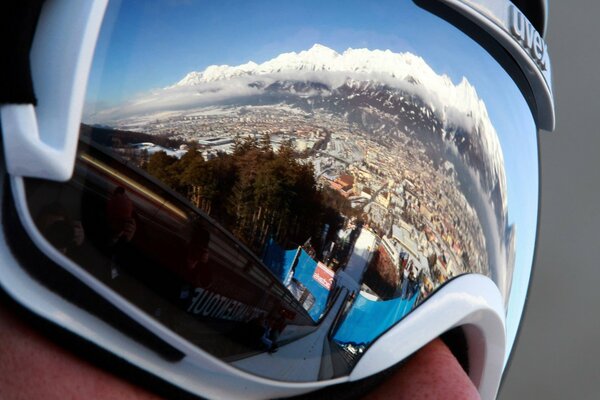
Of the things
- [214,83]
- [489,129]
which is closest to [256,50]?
[214,83]

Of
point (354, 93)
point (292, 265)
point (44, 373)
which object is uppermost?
point (354, 93)

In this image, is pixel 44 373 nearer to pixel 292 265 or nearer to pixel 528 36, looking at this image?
pixel 292 265

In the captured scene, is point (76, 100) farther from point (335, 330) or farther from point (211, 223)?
point (335, 330)

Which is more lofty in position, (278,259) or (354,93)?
(354,93)

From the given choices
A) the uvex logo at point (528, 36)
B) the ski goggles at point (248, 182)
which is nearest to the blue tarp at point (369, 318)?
the ski goggles at point (248, 182)

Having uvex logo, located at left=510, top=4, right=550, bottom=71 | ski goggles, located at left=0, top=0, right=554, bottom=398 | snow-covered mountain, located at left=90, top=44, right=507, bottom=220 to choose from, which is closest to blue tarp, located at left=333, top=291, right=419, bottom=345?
ski goggles, located at left=0, top=0, right=554, bottom=398

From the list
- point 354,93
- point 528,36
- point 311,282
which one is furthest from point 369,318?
point 528,36

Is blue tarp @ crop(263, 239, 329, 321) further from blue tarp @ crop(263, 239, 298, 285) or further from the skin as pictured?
the skin

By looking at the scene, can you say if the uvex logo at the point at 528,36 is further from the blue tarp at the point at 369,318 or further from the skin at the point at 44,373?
the skin at the point at 44,373
